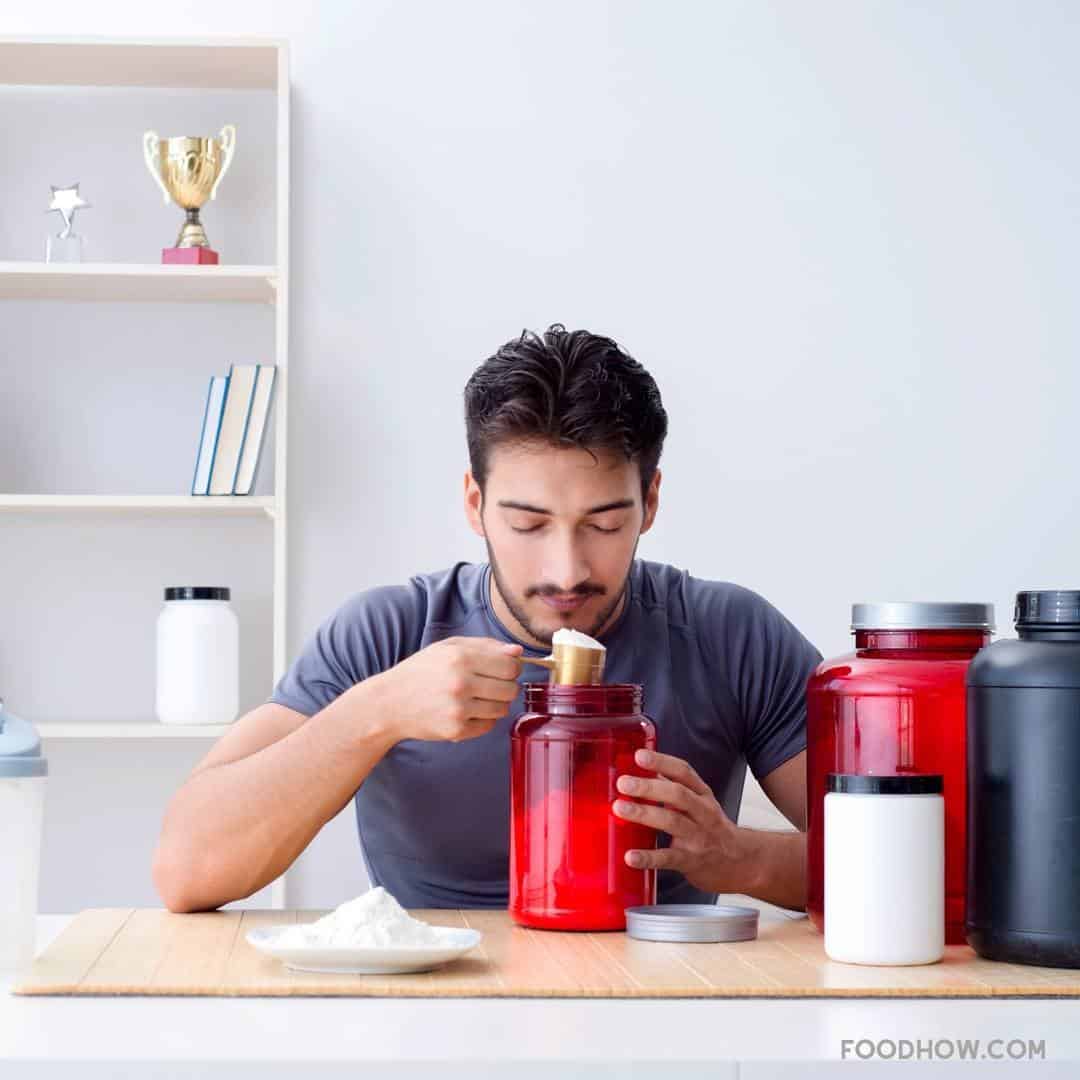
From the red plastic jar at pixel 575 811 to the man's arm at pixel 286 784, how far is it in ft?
0.37

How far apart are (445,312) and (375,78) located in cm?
44

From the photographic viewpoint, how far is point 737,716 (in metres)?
1.72

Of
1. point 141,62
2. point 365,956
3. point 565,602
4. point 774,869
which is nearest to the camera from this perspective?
point 365,956

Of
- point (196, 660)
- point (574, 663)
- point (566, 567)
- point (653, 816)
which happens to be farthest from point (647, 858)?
point (196, 660)

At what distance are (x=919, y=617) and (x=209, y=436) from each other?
177 cm

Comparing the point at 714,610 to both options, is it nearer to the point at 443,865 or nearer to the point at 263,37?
the point at 443,865

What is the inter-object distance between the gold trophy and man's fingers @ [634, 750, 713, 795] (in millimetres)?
1734

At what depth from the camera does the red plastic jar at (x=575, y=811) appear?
1.14 m

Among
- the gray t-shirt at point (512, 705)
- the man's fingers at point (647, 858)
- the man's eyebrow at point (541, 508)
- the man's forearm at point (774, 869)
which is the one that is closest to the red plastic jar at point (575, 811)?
the man's fingers at point (647, 858)

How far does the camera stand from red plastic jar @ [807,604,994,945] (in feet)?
3.67

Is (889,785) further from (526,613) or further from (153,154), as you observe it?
(153,154)

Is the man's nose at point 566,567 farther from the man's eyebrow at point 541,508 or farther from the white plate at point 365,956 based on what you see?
the white plate at point 365,956

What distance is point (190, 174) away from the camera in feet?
8.92

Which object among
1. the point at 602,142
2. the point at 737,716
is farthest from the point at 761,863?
the point at 602,142
